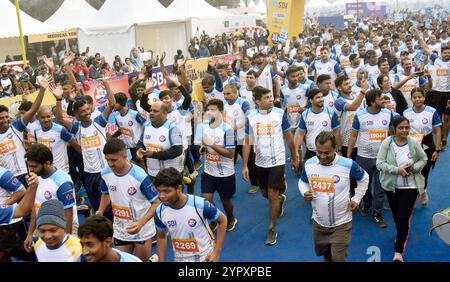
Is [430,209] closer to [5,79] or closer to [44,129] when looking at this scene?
[44,129]

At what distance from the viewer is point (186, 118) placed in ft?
27.8

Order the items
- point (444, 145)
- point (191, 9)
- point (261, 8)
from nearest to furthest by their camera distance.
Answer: point (444, 145), point (191, 9), point (261, 8)

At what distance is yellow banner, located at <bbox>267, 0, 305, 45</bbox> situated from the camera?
19.4 metres

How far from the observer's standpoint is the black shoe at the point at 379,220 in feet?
23.2

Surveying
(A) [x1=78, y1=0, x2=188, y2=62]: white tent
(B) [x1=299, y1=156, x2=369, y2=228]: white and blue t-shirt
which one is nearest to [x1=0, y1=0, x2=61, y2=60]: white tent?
(A) [x1=78, y1=0, x2=188, y2=62]: white tent

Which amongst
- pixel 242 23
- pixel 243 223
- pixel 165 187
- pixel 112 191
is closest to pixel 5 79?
pixel 243 223

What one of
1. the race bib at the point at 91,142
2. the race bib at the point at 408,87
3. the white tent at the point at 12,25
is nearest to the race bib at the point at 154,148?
the race bib at the point at 91,142

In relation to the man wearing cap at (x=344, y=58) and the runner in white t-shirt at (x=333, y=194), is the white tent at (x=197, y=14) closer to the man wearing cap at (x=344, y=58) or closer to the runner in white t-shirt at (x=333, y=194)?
the man wearing cap at (x=344, y=58)

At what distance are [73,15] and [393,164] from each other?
20.6m

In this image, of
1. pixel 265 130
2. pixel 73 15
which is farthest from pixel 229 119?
pixel 73 15

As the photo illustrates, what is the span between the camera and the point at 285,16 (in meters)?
19.5

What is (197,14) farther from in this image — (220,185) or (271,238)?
(271,238)

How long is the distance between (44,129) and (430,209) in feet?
18.9

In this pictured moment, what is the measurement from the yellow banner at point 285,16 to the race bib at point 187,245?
15400 mm
